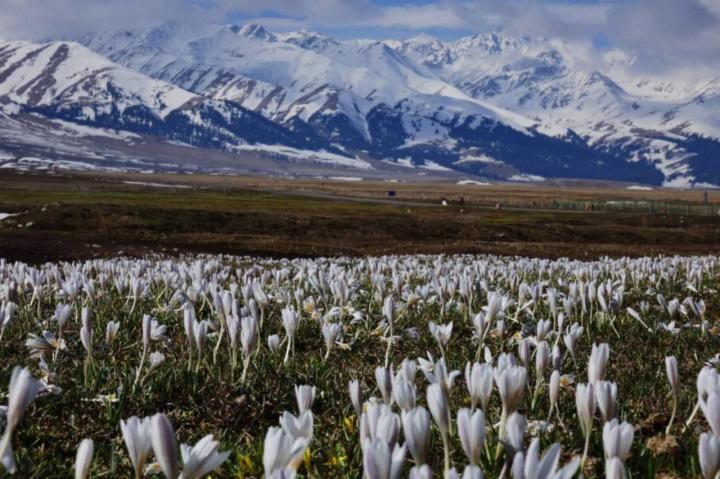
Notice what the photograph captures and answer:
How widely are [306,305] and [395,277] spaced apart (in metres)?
1.64

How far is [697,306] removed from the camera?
24.8 ft

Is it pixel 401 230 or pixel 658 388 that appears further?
pixel 401 230

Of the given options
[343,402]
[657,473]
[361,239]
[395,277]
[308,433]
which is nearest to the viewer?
[308,433]

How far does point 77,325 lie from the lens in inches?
285

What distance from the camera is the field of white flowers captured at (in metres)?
2.40

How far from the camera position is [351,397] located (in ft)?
10.5

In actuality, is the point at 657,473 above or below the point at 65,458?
above

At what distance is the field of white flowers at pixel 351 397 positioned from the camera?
2.40 m

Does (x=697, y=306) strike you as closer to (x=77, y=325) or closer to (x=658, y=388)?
(x=658, y=388)

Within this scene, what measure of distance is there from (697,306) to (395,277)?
306 cm

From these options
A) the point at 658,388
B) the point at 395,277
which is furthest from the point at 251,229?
the point at 658,388

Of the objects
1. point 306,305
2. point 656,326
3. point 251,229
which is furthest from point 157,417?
point 251,229

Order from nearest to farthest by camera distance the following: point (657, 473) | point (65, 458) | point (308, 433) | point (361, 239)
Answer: point (308, 433)
point (657, 473)
point (65, 458)
point (361, 239)

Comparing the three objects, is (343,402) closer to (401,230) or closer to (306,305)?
(306,305)
